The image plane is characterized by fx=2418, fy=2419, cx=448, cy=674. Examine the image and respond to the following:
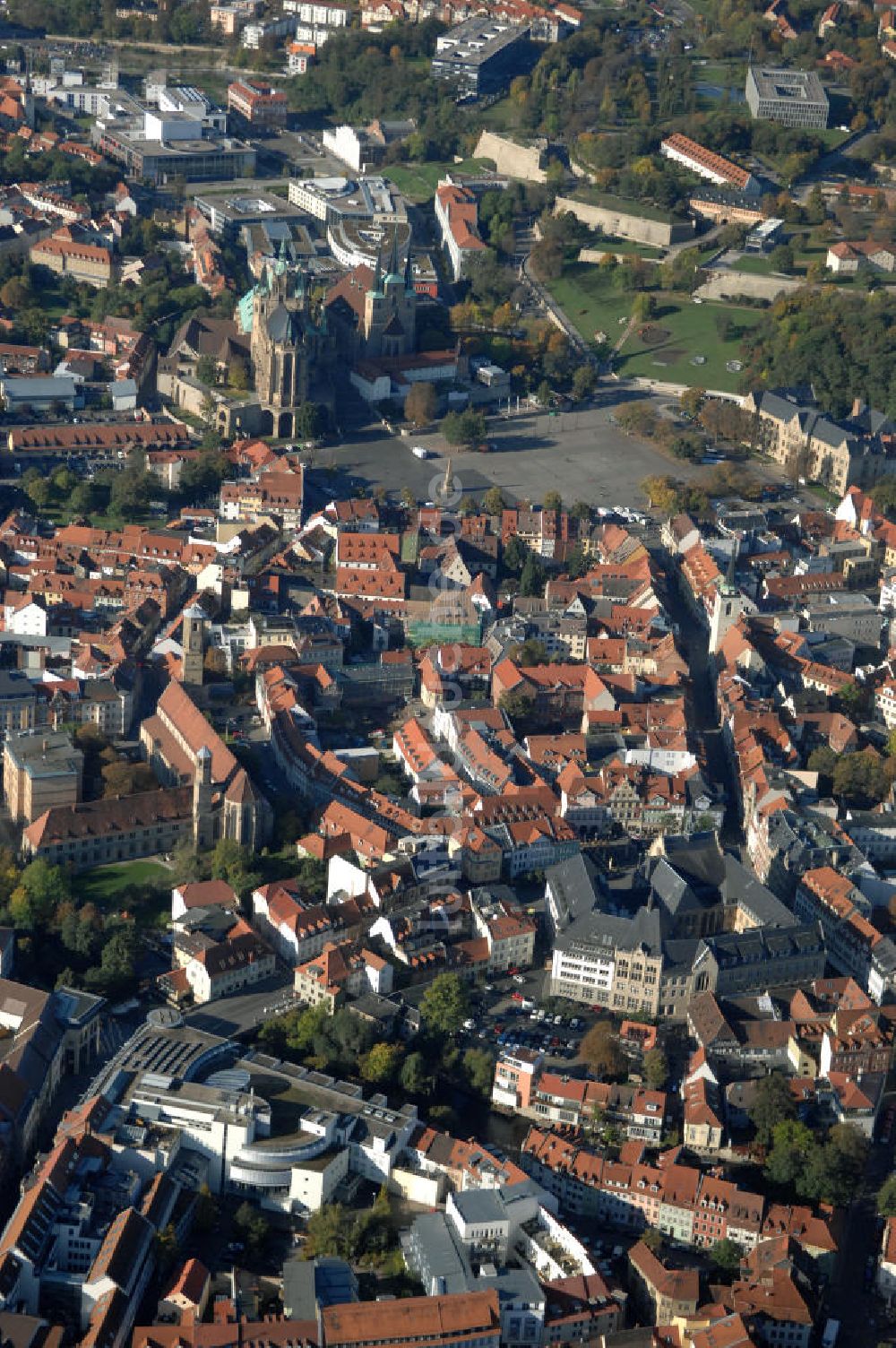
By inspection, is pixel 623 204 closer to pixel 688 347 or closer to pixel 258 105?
pixel 688 347

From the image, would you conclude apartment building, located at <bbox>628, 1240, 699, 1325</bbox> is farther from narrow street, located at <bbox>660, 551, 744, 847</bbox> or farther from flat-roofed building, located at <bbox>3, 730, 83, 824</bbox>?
flat-roofed building, located at <bbox>3, 730, 83, 824</bbox>

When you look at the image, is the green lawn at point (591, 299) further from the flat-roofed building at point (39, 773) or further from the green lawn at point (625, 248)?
the flat-roofed building at point (39, 773)

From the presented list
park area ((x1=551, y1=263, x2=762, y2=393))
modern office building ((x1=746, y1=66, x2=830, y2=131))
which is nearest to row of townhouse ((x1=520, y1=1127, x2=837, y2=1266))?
park area ((x1=551, y1=263, x2=762, y2=393))

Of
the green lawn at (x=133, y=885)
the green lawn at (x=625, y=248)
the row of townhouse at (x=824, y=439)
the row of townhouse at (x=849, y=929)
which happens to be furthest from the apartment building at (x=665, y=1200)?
the green lawn at (x=625, y=248)

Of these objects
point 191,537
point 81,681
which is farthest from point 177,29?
point 81,681

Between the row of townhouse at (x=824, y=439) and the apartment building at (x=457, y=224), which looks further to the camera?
the apartment building at (x=457, y=224)

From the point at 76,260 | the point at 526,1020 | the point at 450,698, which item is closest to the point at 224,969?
the point at 526,1020

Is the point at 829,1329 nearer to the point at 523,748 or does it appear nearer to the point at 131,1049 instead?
the point at 131,1049
